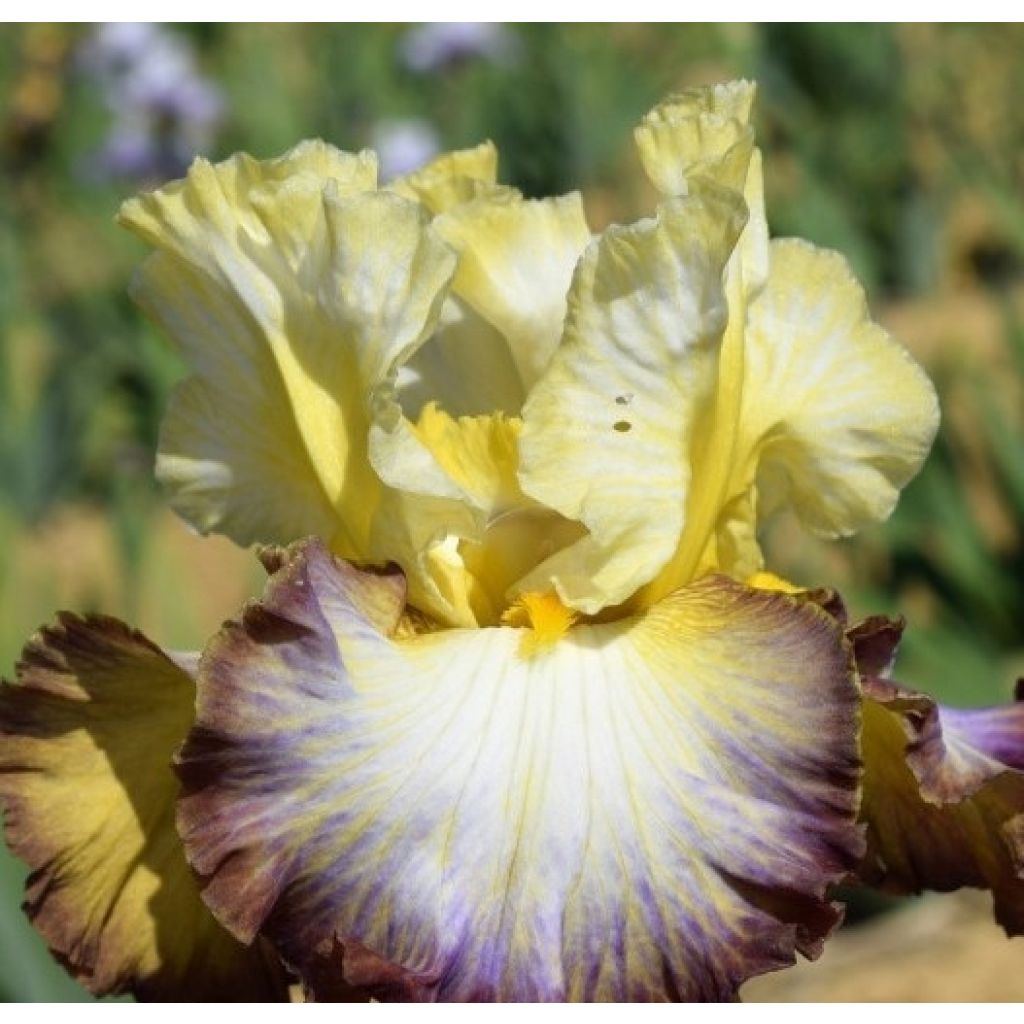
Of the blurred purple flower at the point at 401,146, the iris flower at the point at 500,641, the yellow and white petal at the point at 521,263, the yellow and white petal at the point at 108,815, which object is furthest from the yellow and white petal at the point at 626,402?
the blurred purple flower at the point at 401,146

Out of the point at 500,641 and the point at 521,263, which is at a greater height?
the point at 521,263

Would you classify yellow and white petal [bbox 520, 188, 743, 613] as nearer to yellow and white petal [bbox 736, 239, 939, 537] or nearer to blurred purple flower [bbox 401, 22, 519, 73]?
yellow and white petal [bbox 736, 239, 939, 537]

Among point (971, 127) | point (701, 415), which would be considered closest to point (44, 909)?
point (701, 415)

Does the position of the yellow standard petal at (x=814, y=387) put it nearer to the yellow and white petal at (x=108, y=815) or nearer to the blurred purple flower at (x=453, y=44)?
the yellow and white petal at (x=108, y=815)

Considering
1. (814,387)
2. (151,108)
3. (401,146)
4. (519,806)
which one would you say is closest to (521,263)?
(814,387)

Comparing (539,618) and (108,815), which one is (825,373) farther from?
(108,815)

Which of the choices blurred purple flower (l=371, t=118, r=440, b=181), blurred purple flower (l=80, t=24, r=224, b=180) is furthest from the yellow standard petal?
blurred purple flower (l=80, t=24, r=224, b=180)
